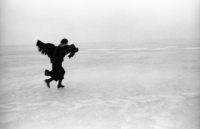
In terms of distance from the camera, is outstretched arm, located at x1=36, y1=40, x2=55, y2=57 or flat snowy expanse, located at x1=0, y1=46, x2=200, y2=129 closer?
flat snowy expanse, located at x1=0, y1=46, x2=200, y2=129

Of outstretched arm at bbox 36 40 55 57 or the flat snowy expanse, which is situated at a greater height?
Answer: outstretched arm at bbox 36 40 55 57

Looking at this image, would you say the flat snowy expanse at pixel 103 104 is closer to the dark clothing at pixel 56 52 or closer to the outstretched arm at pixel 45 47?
the dark clothing at pixel 56 52

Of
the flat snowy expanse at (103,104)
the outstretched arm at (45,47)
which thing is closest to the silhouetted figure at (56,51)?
the outstretched arm at (45,47)

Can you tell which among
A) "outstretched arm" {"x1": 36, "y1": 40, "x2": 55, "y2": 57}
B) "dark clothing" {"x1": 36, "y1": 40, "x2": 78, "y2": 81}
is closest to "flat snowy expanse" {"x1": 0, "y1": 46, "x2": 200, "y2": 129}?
"dark clothing" {"x1": 36, "y1": 40, "x2": 78, "y2": 81}

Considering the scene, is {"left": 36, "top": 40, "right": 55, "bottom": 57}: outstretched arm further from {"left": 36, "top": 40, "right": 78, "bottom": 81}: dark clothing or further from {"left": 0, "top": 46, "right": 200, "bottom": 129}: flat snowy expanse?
{"left": 0, "top": 46, "right": 200, "bottom": 129}: flat snowy expanse

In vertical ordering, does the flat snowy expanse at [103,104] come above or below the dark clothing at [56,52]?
below

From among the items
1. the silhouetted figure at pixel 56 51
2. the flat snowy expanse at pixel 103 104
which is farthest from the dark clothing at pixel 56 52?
the flat snowy expanse at pixel 103 104

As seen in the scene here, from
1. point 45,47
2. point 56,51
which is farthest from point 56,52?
point 45,47

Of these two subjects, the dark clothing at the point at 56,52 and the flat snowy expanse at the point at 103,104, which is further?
the dark clothing at the point at 56,52

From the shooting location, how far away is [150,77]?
10.7 m

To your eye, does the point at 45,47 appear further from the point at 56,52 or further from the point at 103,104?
the point at 103,104

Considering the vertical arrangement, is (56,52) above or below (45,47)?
below

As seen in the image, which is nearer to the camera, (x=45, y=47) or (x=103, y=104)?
(x=103, y=104)

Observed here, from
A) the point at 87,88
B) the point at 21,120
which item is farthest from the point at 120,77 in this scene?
the point at 21,120
